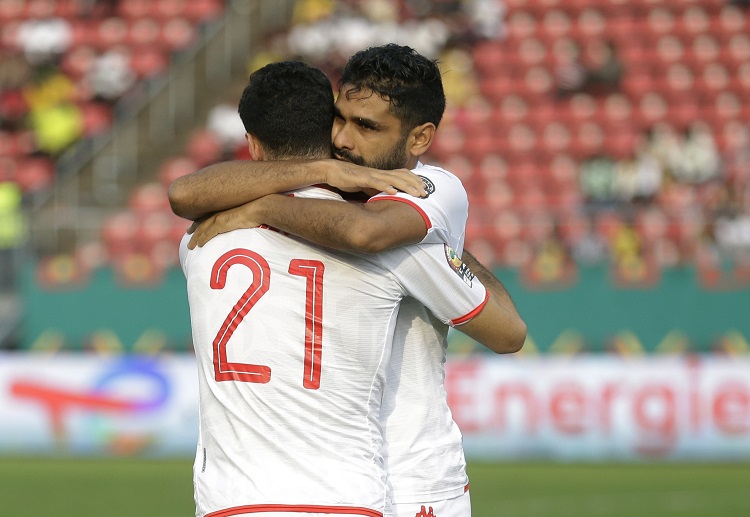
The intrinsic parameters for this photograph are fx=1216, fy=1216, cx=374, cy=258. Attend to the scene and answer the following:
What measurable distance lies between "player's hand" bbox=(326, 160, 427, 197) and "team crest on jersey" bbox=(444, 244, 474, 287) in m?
0.17

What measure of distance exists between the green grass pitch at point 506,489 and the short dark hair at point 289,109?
6.50m

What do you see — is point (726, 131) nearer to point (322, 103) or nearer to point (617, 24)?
point (617, 24)

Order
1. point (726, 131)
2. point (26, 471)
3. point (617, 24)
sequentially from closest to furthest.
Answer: point (26, 471) → point (726, 131) → point (617, 24)

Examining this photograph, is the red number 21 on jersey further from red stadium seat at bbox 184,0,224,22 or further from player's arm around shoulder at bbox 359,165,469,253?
red stadium seat at bbox 184,0,224,22

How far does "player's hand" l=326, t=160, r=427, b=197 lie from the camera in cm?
306

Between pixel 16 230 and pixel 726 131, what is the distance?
29.5 feet

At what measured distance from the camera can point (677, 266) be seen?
465 inches

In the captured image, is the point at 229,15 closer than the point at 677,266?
No

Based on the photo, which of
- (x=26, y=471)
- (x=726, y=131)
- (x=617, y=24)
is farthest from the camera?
(x=617, y=24)

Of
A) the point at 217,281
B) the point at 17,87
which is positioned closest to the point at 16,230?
the point at 17,87

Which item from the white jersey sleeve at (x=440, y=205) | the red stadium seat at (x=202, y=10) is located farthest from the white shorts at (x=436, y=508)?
the red stadium seat at (x=202, y=10)

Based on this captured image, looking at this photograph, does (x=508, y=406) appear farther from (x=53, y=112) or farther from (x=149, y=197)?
(x=53, y=112)

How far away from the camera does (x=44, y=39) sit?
18.4 m

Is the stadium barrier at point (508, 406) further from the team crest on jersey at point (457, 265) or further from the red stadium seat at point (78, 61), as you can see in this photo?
the team crest on jersey at point (457, 265)
